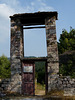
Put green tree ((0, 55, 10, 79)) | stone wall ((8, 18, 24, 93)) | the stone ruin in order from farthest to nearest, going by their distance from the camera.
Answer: green tree ((0, 55, 10, 79))
stone wall ((8, 18, 24, 93))
the stone ruin

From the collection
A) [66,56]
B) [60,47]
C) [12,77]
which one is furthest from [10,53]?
[60,47]

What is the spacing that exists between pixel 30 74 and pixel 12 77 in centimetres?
112

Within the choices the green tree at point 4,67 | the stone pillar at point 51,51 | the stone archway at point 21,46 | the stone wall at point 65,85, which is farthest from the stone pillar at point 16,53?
the green tree at point 4,67

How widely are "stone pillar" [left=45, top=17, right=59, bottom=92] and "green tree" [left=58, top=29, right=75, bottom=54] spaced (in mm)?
10255

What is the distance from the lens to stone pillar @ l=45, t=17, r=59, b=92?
9.89m

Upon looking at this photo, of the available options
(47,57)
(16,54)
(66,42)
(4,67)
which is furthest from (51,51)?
(4,67)

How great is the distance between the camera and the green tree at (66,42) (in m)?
20.4

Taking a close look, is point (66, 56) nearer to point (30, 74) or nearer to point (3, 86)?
point (30, 74)

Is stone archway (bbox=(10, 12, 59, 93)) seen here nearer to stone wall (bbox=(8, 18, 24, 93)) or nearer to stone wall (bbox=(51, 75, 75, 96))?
stone wall (bbox=(8, 18, 24, 93))

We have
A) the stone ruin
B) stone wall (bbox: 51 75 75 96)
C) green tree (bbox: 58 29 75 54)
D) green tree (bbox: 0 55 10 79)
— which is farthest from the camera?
green tree (bbox: 58 29 75 54)

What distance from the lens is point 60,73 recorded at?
33.2 ft

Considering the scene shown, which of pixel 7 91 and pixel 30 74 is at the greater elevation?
pixel 30 74

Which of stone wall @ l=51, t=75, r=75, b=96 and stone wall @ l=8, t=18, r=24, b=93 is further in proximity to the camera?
stone wall @ l=8, t=18, r=24, b=93

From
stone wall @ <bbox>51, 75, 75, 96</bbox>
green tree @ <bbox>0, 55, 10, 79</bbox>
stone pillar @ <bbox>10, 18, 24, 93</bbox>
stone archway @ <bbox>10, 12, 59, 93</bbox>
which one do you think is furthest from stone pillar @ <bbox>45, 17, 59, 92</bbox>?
green tree @ <bbox>0, 55, 10, 79</bbox>
